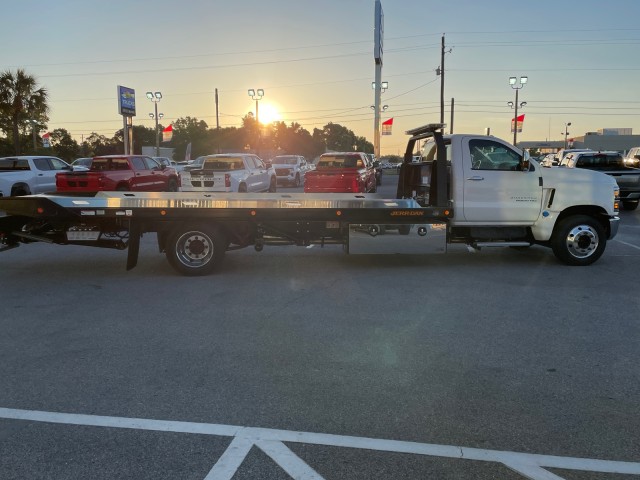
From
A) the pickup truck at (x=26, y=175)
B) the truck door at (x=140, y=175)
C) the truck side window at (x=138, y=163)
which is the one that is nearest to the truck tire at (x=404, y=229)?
the truck door at (x=140, y=175)

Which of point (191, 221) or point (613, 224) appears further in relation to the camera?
point (613, 224)

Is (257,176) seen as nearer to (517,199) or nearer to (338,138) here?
(517,199)

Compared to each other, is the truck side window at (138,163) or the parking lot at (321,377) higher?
the truck side window at (138,163)

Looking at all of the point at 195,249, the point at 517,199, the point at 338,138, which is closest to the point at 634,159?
the point at 517,199

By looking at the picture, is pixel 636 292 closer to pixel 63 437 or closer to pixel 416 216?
pixel 416 216

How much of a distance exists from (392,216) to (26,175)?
15.7m

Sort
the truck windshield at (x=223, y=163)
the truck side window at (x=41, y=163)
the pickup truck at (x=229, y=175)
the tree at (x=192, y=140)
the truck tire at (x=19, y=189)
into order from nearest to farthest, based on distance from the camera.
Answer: the pickup truck at (x=229, y=175)
the truck windshield at (x=223, y=163)
the truck tire at (x=19, y=189)
the truck side window at (x=41, y=163)
the tree at (x=192, y=140)

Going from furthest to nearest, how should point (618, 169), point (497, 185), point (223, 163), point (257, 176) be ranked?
point (257, 176) < point (223, 163) < point (618, 169) < point (497, 185)

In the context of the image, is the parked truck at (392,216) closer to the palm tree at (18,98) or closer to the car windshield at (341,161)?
the car windshield at (341,161)

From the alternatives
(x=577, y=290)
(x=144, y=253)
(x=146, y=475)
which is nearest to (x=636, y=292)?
(x=577, y=290)

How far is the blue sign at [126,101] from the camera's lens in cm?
3988

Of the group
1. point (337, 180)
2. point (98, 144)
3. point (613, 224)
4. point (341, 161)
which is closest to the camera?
point (613, 224)

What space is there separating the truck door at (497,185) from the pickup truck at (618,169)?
398 inches

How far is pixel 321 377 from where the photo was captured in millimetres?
4449
